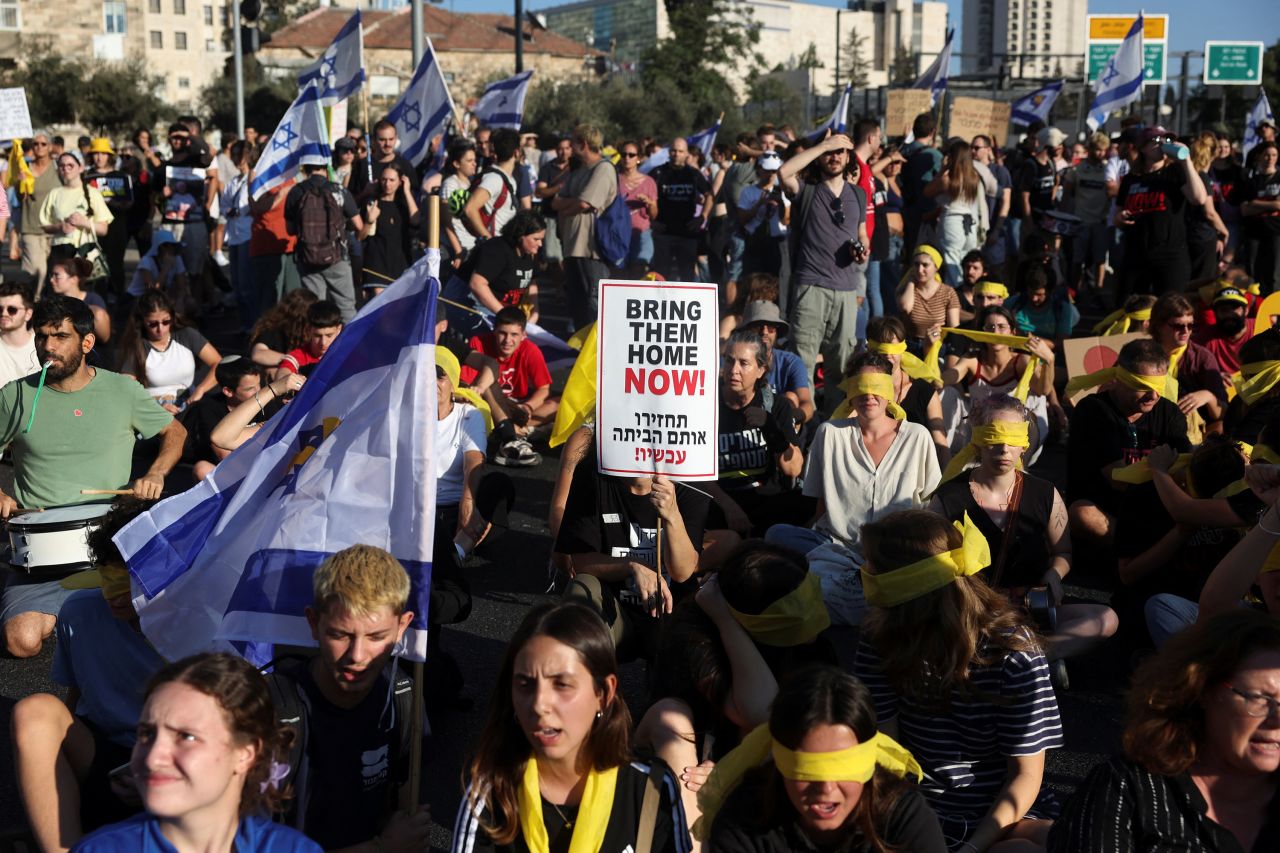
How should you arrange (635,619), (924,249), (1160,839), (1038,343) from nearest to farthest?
(1160,839)
(635,619)
(1038,343)
(924,249)

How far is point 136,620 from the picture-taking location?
4.37m

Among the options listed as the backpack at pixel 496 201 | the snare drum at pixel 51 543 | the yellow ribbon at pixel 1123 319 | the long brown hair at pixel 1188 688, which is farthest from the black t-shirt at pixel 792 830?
the backpack at pixel 496 201

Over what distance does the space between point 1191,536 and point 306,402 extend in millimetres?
3516

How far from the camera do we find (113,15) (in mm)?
87875

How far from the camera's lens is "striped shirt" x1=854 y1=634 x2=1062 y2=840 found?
383 cm

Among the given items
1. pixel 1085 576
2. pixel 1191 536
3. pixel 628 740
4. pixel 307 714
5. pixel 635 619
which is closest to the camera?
pixel 628 740

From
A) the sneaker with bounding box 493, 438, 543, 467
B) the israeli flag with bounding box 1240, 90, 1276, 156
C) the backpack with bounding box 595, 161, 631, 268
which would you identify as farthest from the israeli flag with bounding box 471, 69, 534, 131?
the israeli flag with bounding box 1240, 90, 1276, 156

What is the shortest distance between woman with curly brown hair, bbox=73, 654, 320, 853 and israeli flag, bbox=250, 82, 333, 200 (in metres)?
8.99

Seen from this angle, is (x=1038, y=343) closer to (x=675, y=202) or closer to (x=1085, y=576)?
(x=1085, y=576)

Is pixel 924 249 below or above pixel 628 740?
above

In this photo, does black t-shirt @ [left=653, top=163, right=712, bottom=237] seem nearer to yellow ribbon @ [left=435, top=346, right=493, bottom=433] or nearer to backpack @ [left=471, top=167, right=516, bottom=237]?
backpack @ [left=471, top=167, right=516, bottom=237]

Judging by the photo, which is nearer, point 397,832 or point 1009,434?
point 397,832

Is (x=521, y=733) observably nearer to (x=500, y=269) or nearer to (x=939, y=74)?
(x=500, y=269)

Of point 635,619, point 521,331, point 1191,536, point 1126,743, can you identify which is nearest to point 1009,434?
point 1191,536
